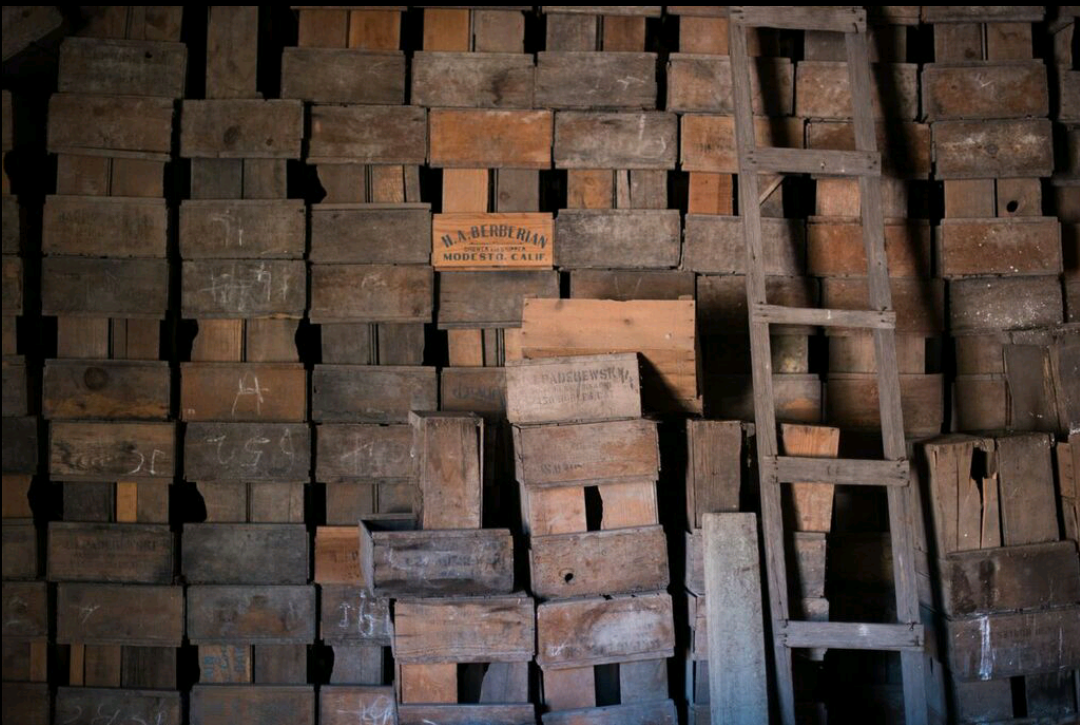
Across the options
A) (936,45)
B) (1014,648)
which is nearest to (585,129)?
(936,45)

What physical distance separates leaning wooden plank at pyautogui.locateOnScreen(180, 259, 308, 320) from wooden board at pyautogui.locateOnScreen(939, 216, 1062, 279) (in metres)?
3.67

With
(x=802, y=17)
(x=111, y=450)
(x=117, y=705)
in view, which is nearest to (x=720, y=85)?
(x=802, y=17)

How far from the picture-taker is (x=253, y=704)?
5.24m

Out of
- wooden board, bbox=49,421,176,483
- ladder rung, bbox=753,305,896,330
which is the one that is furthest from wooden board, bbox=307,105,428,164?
ladder rung, bbox=753,305,896,330

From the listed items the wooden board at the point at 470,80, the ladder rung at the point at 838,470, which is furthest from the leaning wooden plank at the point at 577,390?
the wooden board at the point at 470,80

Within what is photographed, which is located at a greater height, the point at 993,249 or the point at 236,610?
the point at 993,249

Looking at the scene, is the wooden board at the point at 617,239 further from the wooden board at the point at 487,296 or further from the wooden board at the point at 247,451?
the wooden board at the point at 247,451

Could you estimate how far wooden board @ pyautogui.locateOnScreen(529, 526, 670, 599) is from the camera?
14.7 feet

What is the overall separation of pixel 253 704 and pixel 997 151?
5.23 m

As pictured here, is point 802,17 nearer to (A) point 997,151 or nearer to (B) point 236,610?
(A) point 997,151

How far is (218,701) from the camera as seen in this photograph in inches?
206

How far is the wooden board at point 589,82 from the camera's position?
534 cm

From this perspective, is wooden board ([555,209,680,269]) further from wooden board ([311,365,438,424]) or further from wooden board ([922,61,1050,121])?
wooden board ([922,61,1050,121])

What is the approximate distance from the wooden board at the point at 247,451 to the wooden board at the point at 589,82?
234 cm
